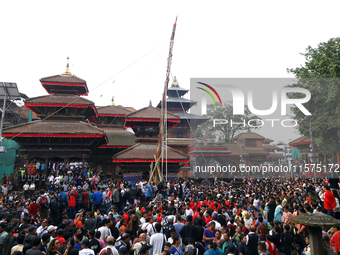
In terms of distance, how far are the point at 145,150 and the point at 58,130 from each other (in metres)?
7.97

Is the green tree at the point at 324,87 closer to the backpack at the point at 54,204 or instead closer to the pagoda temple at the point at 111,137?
the pagoda temple at the point at 111,137

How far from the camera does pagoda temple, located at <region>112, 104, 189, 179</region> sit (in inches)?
963

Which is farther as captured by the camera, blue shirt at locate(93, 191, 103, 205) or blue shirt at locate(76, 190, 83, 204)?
blue shirt at locate(93, 191, 103, 205)

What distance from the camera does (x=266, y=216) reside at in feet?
38.0

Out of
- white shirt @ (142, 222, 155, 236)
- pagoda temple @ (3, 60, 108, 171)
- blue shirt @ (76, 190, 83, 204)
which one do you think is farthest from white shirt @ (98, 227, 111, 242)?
pagoda temple @ (3, 60, 108, 171)

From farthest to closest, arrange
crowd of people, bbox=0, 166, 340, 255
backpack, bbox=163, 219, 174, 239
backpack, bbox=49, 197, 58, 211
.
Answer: backpack, bbox=49, 197, 58, 211, backpack, bbox=163, 219, 174, 239, crowd of people, bbox=0, 166, 340, 255

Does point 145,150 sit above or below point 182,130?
below

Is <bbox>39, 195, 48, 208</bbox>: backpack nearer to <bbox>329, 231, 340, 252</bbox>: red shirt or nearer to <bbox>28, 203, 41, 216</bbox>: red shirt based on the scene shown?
<bbox>28, 203, 41, 216</bbox>: red shirt

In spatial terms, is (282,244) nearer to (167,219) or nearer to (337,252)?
(337,252)

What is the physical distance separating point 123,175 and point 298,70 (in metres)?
19.3

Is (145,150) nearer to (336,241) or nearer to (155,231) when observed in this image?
(155,231)

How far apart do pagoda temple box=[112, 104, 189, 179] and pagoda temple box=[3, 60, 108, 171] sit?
2.93 metres

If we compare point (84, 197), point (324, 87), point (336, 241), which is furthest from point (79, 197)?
point (324, 87)

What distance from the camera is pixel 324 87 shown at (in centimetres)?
2320
